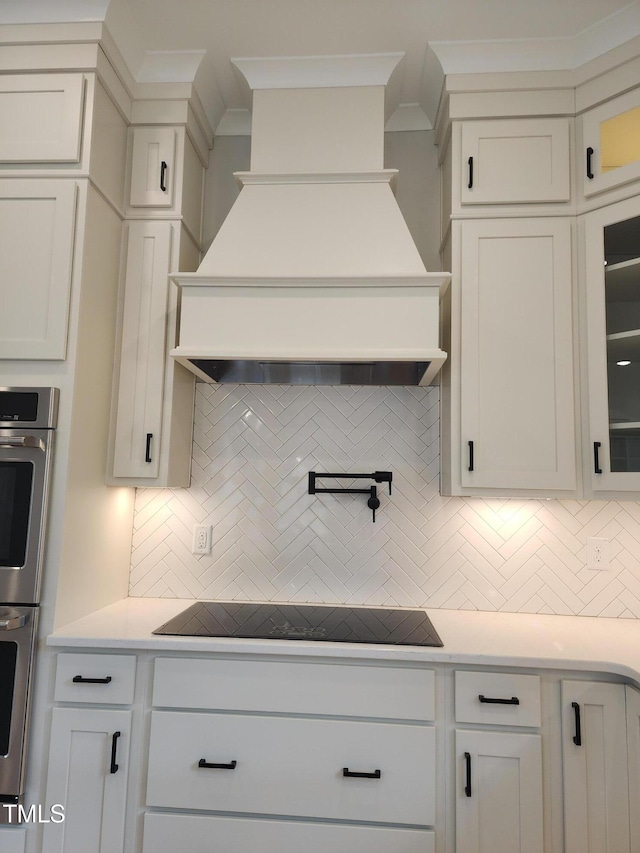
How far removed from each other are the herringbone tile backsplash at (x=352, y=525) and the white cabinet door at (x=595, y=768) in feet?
1.92

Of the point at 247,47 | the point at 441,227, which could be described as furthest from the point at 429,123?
the point at 247,47

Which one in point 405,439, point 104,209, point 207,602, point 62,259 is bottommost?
point 207,602

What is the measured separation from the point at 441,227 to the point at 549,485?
3.83 feet

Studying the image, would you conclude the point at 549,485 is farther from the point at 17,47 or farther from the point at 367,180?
the point at 17,47

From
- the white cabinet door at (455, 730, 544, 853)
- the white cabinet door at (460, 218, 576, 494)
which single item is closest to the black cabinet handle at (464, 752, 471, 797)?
the white cabinet door at (455, 730, 544, 853)

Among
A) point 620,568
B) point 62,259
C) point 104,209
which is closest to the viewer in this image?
point 62,259

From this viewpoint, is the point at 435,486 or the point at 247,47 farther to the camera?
the point at 435,486

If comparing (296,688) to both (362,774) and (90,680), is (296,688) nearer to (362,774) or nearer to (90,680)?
(362,774)

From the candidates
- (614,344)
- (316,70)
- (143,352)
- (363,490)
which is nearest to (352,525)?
(363,490)

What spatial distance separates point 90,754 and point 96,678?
0.22 m

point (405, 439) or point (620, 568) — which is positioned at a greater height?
point (405, 439)

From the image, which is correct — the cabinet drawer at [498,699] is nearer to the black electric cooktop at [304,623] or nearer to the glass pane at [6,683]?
the black electric cooktop at [304,623]

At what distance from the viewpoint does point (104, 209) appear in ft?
6.70

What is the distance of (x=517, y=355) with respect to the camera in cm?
203
